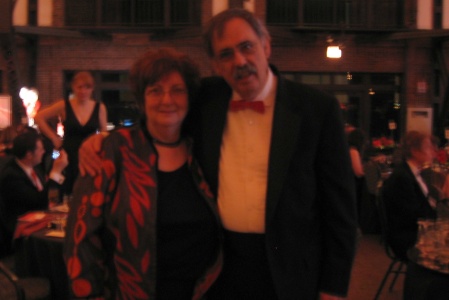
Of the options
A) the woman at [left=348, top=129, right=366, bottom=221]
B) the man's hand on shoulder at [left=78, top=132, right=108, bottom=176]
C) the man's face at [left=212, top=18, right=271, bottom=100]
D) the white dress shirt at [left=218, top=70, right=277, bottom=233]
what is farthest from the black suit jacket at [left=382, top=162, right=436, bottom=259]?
the man's hand on shoulder at [left=78, top=132, right=108, bottom=176]

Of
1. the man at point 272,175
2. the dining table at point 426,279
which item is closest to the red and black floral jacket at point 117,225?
the man at point 272,175

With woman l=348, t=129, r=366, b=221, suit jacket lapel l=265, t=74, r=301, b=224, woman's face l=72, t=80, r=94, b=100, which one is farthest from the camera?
woman l=348, t=129, r=366, b=221

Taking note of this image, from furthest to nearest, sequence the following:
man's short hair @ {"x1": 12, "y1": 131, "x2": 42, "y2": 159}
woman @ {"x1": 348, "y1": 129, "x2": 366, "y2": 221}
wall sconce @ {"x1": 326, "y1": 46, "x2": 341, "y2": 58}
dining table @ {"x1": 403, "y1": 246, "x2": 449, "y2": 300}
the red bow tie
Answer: wall sconce @ {"x1": 326, "y1": 46, "x2": 341, "y2": 58}, woman @ {"x1": 348, "y1": 129, "x2": 366, "y2": 221}, man's short hair @ {"x1": 12, "y1": 131, "x2": 42, "y2": 159}, dining table @ {"x1": 403, "y1": 246, "x2": 449, "y2": 300}, the red bow tie

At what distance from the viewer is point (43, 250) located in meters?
4.14

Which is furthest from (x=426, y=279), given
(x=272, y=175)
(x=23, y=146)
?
(x=23, y=146)

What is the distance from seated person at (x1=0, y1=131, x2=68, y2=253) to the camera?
15.4 ft

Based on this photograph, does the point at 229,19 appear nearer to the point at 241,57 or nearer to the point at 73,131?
the point at 241,57

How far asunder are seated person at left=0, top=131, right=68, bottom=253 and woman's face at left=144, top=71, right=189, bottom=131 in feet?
9.10

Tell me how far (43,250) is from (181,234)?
2224 mm

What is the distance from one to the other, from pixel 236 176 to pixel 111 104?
12403 millimetres

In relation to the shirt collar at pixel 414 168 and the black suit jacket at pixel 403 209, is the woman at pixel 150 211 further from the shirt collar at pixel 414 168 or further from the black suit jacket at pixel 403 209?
the shirt collar at pixel 414 168

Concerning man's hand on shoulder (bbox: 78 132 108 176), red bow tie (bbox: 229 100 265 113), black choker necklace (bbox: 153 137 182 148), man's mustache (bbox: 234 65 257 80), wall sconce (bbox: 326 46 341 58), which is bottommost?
man's hand on shoulder (bbox: 78 132 108 176)

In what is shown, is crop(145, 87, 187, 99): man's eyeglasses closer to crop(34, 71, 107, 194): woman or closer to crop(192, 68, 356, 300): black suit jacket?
crop(192, 68, 356, 300): black suit jacket

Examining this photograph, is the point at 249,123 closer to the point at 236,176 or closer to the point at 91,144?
the point at 236,176
